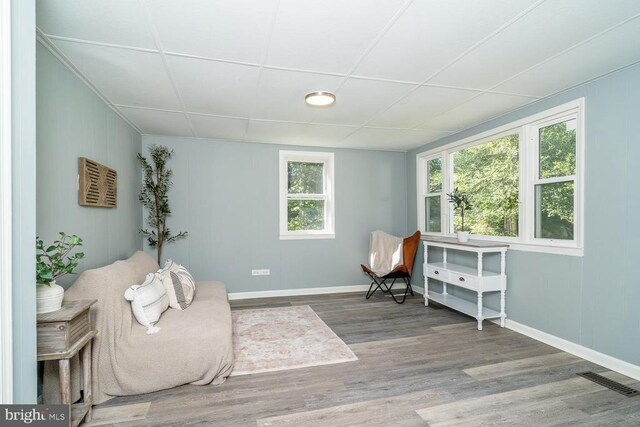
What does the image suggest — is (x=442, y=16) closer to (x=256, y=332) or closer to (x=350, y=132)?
(x=350, y=132)

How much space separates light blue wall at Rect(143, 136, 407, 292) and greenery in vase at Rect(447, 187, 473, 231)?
1.22 metres

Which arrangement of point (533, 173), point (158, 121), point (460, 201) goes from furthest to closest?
point (460, 201) → point (158, 121) → point (533, 173)

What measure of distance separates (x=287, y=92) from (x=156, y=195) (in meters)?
2.42

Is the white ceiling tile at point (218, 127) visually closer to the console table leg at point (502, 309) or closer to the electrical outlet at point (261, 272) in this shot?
the electrical outlet at point (261, 272)

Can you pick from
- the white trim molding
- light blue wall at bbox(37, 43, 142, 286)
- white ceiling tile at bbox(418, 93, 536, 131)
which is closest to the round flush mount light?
white ceiling tile at bbox(418, 93, 536, 131)

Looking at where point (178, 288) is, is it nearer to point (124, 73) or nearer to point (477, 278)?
point (124, 73)

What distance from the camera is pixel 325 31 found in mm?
1861

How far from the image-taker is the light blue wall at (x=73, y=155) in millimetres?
1975

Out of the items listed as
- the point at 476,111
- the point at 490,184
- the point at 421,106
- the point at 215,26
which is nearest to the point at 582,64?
the point at 476,111

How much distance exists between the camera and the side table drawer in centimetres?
374

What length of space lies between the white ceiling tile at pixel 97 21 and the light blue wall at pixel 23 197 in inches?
12.1

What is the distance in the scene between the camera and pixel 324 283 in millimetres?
4879

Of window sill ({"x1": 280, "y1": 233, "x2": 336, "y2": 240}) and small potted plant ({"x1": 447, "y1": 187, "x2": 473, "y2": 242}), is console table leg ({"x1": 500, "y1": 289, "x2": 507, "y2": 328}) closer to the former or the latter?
small potted plant ({"x1": 447, "y1": 187, "x2": 473, "y2": 242})

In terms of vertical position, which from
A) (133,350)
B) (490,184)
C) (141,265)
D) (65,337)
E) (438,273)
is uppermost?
(490,184)
